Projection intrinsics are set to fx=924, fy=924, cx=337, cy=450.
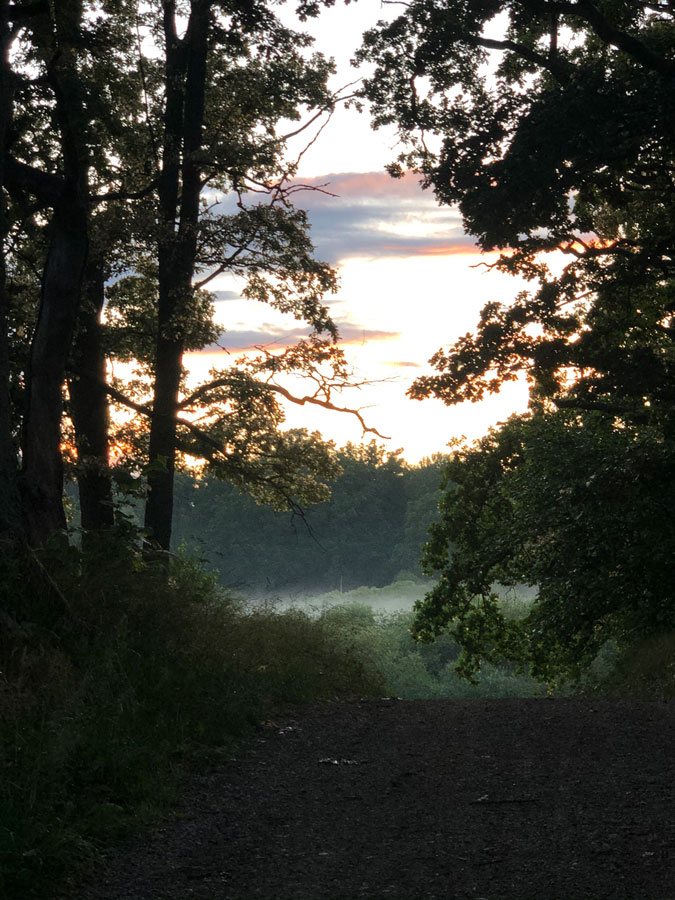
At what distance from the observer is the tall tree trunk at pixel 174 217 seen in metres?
18.2

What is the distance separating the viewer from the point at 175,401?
63.2ft

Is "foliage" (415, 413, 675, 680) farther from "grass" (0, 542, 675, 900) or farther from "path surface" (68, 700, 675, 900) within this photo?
"path surface" (68, 700, 675, 900)

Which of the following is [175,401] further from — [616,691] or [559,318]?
[616,691]

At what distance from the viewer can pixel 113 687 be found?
7965mm

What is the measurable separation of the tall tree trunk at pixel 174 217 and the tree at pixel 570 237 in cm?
377

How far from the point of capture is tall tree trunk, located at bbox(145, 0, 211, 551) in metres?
18.2

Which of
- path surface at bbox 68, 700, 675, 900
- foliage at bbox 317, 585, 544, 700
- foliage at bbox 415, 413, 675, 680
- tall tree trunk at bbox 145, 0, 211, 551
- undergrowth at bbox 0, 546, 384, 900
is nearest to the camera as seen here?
path surface at bbox 68, 700, 675, 900

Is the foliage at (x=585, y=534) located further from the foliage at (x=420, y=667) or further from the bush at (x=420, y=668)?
the bush at (x=420, y=668)

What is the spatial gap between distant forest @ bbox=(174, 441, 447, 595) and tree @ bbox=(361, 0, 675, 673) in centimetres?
7173

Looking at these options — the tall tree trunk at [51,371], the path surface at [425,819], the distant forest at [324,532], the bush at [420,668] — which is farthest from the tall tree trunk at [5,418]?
the distant forest at [324,532]

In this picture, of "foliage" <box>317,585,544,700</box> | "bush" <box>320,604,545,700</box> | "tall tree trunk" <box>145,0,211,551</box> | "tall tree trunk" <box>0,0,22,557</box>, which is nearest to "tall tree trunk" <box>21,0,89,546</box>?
"tall tree trunk" <box>0,0,22,557</box>

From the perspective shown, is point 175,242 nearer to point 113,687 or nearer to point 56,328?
point 56,328

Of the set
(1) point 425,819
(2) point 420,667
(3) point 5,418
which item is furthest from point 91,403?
(2) point 420,667

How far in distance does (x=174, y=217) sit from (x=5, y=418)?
10028 millimetres
